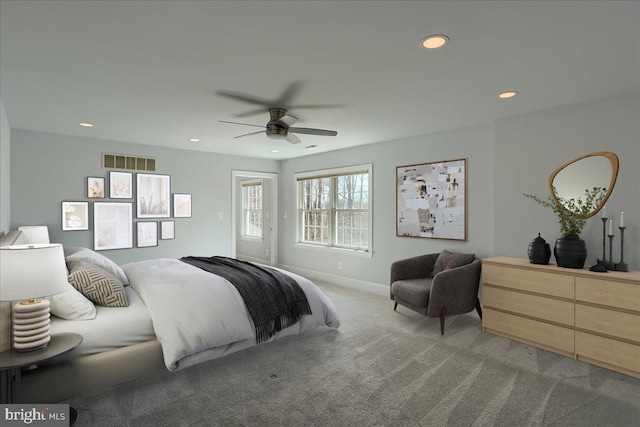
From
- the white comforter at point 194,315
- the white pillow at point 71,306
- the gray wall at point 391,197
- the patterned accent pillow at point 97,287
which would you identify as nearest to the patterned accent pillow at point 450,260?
the gray wall at point 391,197

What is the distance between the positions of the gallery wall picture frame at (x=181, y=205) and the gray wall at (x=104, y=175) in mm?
76

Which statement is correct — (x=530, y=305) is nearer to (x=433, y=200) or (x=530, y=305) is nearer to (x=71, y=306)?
(x=433, y=200)

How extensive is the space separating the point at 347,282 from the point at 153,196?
11.4 ft

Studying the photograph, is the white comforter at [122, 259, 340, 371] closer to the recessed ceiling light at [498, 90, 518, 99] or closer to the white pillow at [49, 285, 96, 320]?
the white pillow at [49, 285, 96, 320]

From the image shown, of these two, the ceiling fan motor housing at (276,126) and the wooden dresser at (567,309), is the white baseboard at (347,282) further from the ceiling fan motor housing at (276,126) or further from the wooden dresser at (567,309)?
the ceiling fan motor housing at (276,126)

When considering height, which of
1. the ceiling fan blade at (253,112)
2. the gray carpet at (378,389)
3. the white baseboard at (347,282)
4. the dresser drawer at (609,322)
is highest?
the ceiling fan blade at (253,112)

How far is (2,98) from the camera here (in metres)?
3.27

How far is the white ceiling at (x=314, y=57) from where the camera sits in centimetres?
184

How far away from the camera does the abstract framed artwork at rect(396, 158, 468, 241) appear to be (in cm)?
439

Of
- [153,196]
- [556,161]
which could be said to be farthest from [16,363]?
[556,161]

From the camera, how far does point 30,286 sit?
1.83 metres

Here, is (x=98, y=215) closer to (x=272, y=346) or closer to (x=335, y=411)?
→ (x=272, y=346)

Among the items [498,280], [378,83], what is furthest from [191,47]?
[498,280]

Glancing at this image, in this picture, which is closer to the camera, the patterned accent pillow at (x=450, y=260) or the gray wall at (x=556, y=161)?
the gray wall at (x=556, y=161)
